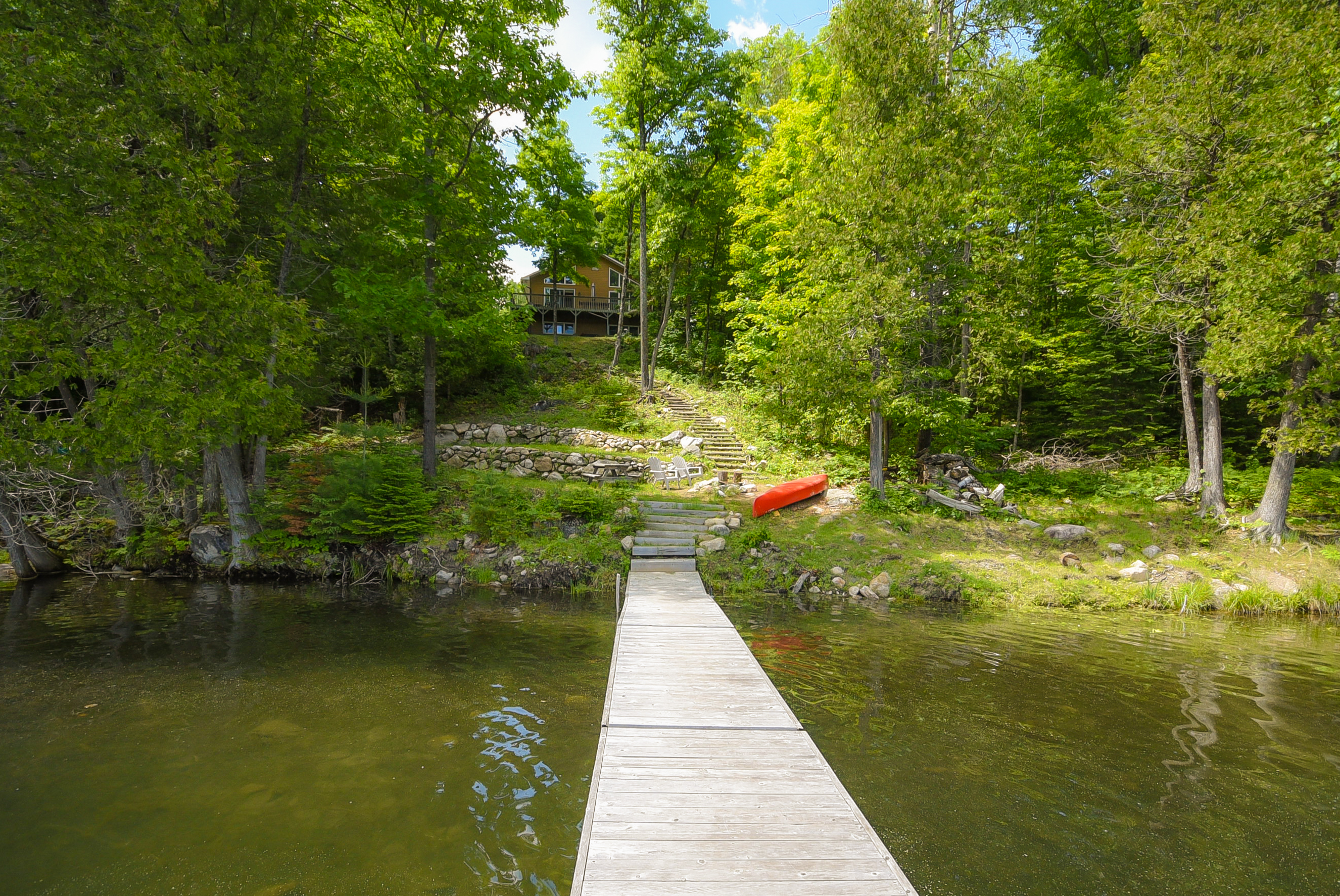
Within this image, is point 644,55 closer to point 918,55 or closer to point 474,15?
point 474,15

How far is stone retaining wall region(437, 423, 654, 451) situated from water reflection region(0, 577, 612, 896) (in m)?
11.3

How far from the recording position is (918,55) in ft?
46.8

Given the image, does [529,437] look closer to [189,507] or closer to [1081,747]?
[189,507]

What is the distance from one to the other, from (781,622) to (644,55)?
23054 mm

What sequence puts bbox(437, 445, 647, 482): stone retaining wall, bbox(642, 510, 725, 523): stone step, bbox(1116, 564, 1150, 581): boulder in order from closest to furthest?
bbox(1116, 564, 1150, 581): boulder < bbox(642, 510, 725, 523): stone step < bbox(437, 445, 647, 482): stone retaining wall

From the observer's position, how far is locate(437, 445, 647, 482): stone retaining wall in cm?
1808

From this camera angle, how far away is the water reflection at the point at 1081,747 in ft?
14.6

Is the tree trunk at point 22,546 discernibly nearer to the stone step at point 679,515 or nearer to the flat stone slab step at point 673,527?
the flat stone slab step at point 673,527

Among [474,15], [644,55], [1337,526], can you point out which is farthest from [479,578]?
[644,55]

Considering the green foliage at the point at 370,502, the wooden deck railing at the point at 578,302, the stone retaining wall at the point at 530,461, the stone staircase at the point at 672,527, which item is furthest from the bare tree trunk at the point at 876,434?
the wooden deck railing at the point at 578,302

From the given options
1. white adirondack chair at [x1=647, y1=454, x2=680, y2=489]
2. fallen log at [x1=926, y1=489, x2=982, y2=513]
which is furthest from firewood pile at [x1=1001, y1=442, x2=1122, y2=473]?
white adirondack chair at [x1=647, y1=454, x2=680, y2=489]

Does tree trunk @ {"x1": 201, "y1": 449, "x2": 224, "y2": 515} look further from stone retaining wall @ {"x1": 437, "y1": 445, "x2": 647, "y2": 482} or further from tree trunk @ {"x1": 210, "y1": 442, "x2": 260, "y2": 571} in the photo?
stone retaining wall @ {"x1": 437, "y1": 445, "x2": 647, "y2": 482}

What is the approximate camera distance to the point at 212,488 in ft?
43.9

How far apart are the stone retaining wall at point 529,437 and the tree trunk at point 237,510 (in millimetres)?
8431
